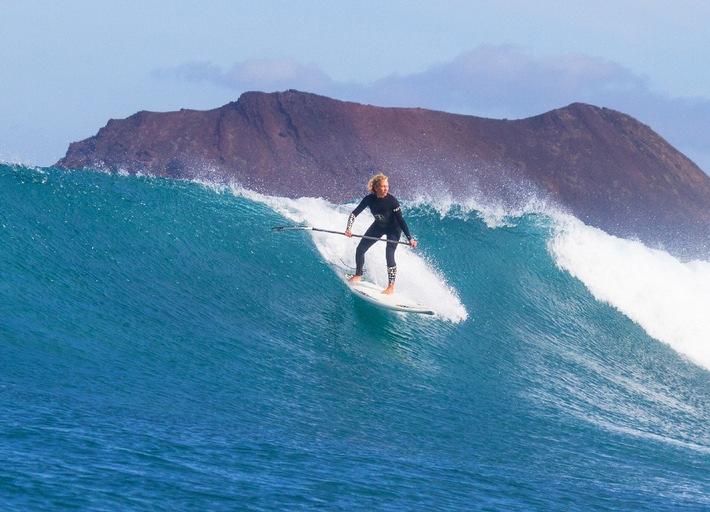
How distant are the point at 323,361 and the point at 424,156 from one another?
203 ft

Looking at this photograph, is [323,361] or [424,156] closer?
[323,361]

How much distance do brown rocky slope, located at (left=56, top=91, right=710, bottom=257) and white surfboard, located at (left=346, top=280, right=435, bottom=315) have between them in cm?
5305

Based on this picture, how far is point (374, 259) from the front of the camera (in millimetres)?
12953

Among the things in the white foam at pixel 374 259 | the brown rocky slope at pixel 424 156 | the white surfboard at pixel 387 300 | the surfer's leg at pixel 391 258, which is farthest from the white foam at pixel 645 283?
the brown rocky slope at pixel 424 156

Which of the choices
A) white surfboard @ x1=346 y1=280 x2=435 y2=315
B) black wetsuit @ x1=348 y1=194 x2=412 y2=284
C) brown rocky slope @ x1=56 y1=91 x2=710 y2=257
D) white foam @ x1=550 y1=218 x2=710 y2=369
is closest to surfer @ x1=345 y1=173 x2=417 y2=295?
black wetsuit @ x1=348 y1=194 x2=412 y2=284

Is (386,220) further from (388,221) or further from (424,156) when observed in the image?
(424,156)

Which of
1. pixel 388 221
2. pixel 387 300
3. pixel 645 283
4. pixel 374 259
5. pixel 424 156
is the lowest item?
pixel 387 300

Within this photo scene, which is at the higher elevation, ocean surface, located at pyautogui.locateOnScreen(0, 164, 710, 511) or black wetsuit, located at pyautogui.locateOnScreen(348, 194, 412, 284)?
black wetsuit, located at pyautogui.locateOnScreen(348, 194, 412, 284)

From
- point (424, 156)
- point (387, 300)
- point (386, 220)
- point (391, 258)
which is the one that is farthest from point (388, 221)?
point (424, 156)

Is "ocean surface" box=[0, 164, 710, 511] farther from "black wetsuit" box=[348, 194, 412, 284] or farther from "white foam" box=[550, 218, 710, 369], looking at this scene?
"black wetsuit" box=[348, 194, 412, 284]

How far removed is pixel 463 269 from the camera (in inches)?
574

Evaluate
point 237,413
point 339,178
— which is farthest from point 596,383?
point 339,178

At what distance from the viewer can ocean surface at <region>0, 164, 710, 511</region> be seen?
6.01m

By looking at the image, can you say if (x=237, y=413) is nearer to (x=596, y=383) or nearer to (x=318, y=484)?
(x=318, y=484)
